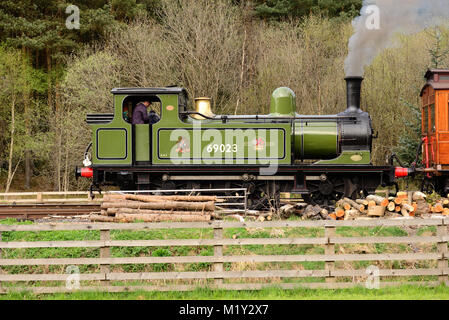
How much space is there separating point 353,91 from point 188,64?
1183cm

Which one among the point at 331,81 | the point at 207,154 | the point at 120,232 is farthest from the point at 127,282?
the point at 331,81

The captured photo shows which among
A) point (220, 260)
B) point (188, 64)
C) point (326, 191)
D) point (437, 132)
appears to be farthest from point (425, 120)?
point (188, 64)

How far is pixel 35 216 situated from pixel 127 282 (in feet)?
18.6

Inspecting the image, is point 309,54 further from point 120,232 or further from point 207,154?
point 120,232

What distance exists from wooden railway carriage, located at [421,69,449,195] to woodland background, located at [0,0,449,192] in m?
5.28

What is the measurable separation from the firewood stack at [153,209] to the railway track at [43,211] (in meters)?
2.15

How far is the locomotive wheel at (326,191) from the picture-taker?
12.8m

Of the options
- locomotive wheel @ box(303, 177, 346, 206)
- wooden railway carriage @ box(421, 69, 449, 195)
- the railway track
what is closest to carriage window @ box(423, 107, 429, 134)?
wooden railway carriage @ box(421, 69, 449, 195)

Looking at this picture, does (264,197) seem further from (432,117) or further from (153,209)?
(432,117)

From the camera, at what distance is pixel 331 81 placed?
23297 mm

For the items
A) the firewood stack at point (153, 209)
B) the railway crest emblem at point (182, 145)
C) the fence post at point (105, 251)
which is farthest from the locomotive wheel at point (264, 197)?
the fence post at point (105, 251)

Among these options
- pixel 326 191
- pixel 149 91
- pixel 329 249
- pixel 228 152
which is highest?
pixel 149 91

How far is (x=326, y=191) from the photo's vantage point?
1284cm

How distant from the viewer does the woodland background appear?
2270cm
